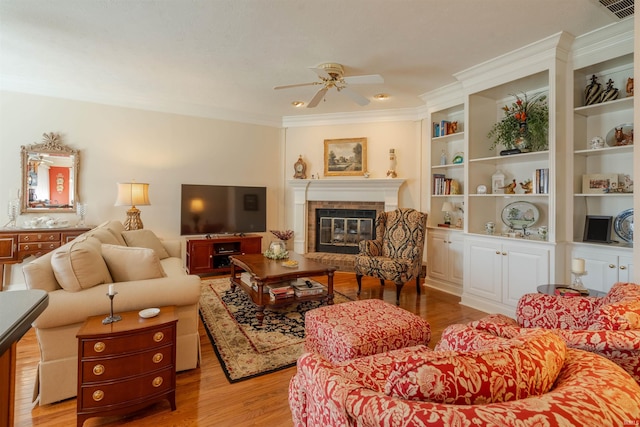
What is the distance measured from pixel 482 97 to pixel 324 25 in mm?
2285

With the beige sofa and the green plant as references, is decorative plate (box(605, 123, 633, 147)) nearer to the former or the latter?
the green plant

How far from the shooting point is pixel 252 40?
2.91 metres

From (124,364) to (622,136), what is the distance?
166 inches

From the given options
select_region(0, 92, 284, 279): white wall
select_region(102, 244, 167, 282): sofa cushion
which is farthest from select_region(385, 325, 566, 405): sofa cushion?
select_region(0, 92, 284, 279): white wall

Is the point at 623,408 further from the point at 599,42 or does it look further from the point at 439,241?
the point at 439,241

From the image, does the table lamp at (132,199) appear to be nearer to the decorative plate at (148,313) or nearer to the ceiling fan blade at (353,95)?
the decorative plate at (148,313)

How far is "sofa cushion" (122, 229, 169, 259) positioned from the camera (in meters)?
3.47

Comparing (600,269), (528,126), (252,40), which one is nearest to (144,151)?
(252,40)

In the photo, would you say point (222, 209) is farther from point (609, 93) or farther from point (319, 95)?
point (609, 93)

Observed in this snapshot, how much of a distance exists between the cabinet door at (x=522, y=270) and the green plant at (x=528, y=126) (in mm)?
1117

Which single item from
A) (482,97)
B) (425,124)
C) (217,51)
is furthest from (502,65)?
(217,51)

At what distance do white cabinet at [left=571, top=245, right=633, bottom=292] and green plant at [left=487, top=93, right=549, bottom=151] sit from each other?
1147 millimetres

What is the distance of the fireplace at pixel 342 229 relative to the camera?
5.38 m

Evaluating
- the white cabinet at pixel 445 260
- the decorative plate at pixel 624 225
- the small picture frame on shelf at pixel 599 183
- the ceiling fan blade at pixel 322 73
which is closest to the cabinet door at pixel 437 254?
the white cabinet at pixel 445 260
